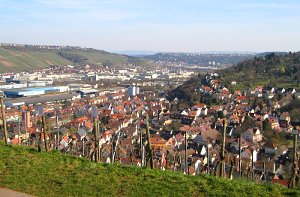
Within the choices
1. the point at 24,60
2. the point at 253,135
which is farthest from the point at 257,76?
the point at 24,60

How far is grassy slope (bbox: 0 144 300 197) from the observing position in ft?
19.8

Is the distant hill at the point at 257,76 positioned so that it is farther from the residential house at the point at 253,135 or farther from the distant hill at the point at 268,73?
the residential house at the point at 253,135

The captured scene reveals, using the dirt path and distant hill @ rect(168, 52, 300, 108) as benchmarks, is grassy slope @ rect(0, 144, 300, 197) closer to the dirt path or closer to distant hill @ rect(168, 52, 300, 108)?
the dirt path

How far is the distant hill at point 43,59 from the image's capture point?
437ft

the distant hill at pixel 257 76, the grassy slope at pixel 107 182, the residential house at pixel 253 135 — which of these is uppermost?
the grassy slope at pixel 107 182

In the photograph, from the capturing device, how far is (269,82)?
216 feet

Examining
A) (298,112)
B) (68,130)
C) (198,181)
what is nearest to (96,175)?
(198,181)

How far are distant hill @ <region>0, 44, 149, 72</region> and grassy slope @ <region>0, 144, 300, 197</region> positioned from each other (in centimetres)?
12229

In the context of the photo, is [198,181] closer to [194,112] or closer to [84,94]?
[194,112]

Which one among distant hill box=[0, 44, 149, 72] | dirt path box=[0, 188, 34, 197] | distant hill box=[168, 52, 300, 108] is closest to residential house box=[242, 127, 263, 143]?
distant hill box=[168, 52, 300, 108]

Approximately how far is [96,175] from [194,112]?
4227 cm

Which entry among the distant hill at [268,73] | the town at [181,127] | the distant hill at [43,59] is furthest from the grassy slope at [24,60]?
the distant hill at [268,73]

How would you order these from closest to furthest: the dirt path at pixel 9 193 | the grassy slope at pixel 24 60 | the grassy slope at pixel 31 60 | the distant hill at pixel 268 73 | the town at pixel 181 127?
the dirt path at pixel 9 193 < the town at pixel 181 127 < the distant hill at pixel 268 73 < the grassy slope at pixel 24 60 < the grassy slope at pixel 31 60

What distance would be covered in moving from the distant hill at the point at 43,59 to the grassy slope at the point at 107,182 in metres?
122
